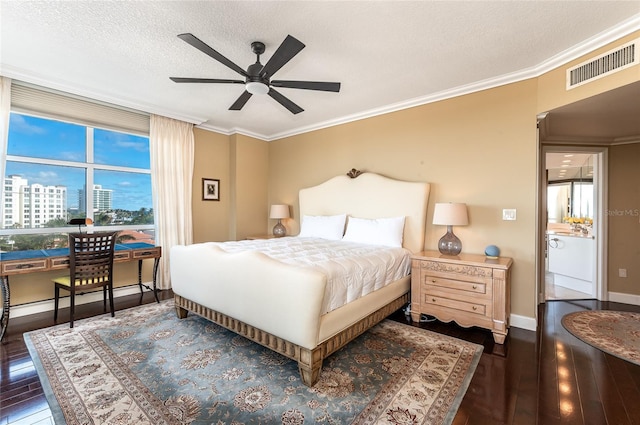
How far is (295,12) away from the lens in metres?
2.08

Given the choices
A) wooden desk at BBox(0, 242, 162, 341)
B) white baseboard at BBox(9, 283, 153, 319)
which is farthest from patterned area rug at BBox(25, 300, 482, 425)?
white baseboard at BBox(9, 283, 153, 319)

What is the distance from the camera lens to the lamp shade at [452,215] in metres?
3.04

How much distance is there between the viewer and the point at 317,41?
2.44 metres

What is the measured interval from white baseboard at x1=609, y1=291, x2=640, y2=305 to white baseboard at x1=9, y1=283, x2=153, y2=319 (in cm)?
681

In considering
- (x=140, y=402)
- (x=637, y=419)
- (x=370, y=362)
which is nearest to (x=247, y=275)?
(x=140, y=402)

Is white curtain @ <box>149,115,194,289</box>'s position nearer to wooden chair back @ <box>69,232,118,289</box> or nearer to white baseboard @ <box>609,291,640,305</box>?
wooden chair back @ <box>69,232,118,289</box>

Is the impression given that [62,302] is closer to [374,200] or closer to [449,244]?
[374,200]

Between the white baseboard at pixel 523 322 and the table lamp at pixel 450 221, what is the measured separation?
2.88ft

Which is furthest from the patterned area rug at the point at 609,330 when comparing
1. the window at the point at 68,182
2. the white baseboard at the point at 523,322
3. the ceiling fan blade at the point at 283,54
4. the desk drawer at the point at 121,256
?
the window at the point at 68,182

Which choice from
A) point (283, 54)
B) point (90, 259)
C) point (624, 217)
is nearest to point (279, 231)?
point (90, 259)

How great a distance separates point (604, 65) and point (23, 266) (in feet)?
18.6

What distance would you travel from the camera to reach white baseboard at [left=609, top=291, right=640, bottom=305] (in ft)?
12.5

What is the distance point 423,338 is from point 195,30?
3.45 m

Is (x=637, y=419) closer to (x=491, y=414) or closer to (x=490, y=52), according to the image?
(x=491, y=414)
